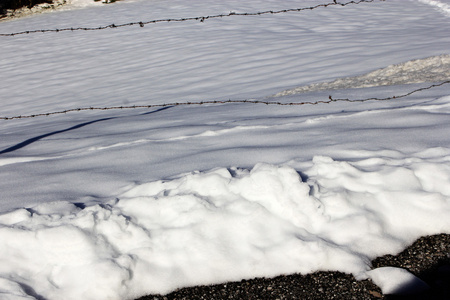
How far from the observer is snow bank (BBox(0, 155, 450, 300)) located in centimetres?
215

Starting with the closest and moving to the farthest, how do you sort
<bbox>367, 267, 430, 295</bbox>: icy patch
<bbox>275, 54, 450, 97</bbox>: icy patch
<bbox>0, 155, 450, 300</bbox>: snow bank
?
<bbox>367, 267, 430, 295</bbox>: icy patch
<bbox>0, 155, 450, 300</bbox>: snow bank
<bbox>275, 54, 450, 97</bbox>: icy patch

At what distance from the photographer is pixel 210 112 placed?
4789mm

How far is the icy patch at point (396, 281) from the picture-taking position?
1948 mm

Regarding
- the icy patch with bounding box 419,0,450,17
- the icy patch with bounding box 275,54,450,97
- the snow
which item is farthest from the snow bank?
the icy patch with bounding box 419,0,450,17

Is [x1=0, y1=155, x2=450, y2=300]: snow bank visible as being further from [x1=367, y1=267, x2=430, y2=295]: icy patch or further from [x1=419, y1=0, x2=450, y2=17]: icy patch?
[x1=419, y1=0, x2=450, y2=17]: icy patch

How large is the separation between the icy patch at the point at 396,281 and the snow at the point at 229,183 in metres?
0.02

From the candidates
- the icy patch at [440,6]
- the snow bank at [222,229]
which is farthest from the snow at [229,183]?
the icy patch at [440,6]

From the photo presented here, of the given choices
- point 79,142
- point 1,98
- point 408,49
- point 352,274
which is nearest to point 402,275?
point 352,274

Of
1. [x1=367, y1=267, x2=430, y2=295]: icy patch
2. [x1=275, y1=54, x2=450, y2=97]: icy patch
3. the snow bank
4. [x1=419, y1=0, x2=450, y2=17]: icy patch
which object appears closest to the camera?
[x1=367, y1=267, x2=430, y2=295]: icy patch

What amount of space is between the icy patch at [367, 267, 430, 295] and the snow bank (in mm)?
89

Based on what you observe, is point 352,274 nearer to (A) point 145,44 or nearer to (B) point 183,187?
Result: (B) point 183,187

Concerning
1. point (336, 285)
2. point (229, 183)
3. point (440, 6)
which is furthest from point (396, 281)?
point (440, 6)

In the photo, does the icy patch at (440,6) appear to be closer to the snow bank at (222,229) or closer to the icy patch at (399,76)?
the icy patch at (399,76)

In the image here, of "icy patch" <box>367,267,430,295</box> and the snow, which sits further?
the snow
